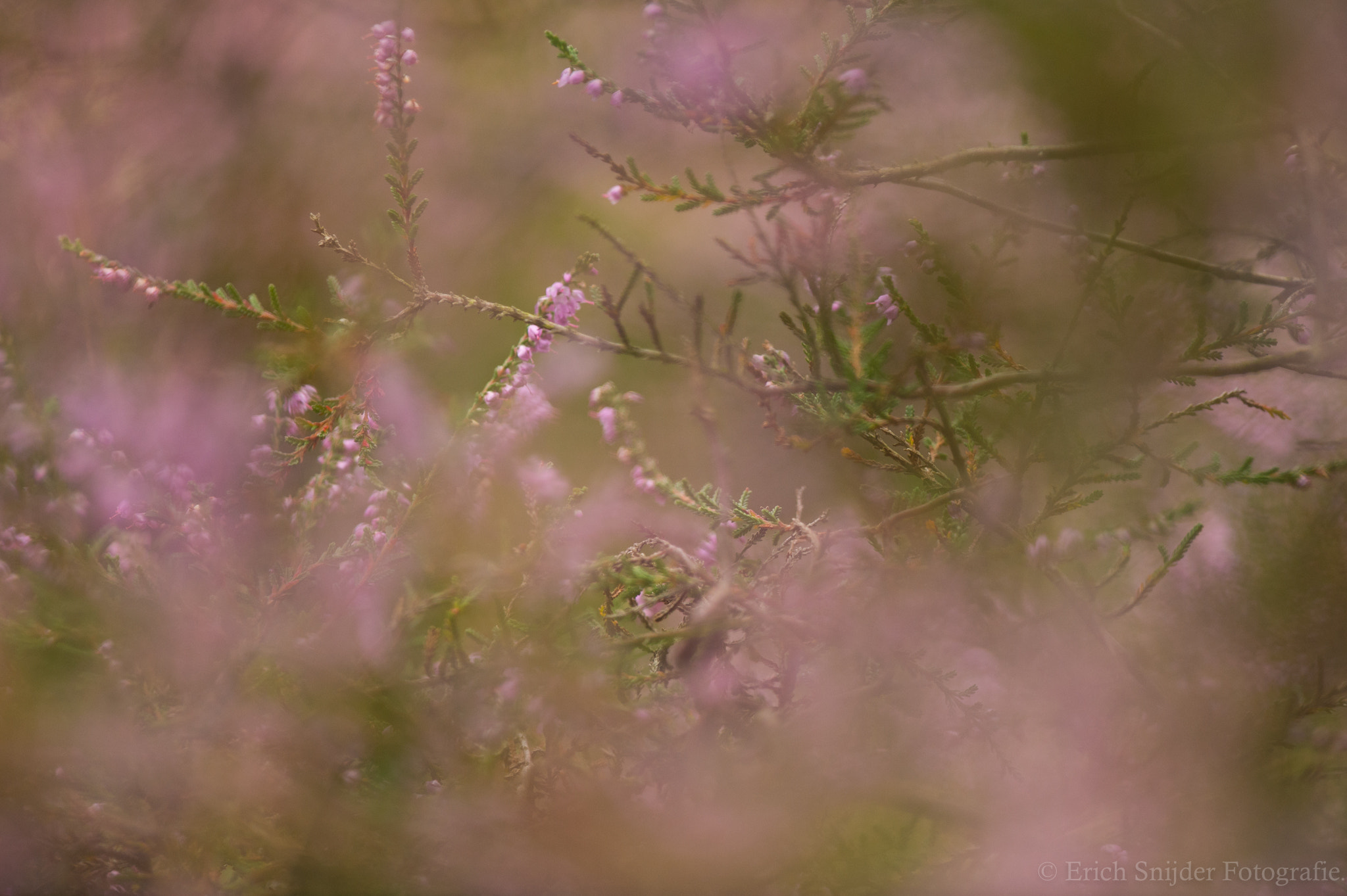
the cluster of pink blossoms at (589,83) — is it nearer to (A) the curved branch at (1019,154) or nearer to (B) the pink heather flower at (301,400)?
(A) the curved branch at (1019,154)

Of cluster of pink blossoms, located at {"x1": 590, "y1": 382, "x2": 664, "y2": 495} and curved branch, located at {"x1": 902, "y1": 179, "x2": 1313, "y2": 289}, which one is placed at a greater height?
curved branch, located at {"x1": 902, "y1": 179, "x2": 1313, "y2": 289}

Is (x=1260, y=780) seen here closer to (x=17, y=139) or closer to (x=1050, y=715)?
(x=1050, y=715)

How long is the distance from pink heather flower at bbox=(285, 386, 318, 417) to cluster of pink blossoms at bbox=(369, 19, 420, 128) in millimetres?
229

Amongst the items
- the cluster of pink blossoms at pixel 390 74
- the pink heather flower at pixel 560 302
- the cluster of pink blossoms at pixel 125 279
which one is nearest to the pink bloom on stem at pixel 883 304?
the pink heather flower at pixel 560 302

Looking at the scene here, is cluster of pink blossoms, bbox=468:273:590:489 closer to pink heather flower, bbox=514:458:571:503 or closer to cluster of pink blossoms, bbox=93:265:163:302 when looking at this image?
pink heather flower, bbox=514:458:571:503

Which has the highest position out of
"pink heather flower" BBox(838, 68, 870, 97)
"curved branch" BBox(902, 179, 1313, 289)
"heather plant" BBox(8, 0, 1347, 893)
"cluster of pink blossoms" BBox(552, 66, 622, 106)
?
"cluster of pink blossoms" BBox(552, 66, 622, 106)

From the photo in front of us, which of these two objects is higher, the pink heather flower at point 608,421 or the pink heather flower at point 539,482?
the pink heather flower at point 608,421

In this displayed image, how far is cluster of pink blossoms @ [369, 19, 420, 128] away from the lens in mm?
556

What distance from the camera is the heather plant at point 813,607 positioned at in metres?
0.41

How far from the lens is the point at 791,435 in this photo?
450 mm

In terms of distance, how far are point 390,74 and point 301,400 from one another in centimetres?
29

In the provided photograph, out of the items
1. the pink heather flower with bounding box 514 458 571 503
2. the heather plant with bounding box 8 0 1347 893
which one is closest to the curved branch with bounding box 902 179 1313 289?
the heather plant with bounding box 8 0 1347 893

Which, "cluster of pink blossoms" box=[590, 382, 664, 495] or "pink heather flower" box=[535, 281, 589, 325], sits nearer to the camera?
"cluster of pink blossoms" box=[590, 382, 664, 495]

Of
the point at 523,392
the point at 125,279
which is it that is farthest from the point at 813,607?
the point at 125,279
